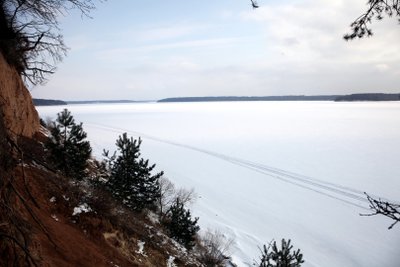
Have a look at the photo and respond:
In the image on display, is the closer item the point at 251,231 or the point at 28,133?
the point at 28,133

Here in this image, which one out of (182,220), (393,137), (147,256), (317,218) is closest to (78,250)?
(147,256)

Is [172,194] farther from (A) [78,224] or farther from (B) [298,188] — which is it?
(A) [78,224]

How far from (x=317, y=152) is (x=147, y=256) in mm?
41468

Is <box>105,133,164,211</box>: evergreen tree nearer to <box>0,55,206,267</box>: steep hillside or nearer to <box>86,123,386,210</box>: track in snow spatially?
<box>0,55,206,267</box>: steep hillside

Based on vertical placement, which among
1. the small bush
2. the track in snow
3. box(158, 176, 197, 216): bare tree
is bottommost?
the small bush

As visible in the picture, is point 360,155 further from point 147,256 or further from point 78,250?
point 78,250

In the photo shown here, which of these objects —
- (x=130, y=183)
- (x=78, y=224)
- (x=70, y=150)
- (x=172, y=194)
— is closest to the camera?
(x=78, y=224)

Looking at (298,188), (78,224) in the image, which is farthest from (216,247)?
(298,188)

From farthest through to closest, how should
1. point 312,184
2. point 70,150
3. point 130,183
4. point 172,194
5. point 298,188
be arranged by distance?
point 312,184 < point 298,188 < point 172,194 < point 130,183 < point 70,150

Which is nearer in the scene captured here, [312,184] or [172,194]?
[172,194]

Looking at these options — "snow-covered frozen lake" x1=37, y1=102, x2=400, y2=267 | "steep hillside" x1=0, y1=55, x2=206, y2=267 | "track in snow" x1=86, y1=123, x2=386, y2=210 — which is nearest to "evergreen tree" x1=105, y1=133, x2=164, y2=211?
"steep hillside" x1=0, y1=55, x2=206, y2=267

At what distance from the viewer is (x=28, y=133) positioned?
1852cm

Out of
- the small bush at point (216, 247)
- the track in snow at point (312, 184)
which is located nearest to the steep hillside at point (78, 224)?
the small bush at point (216, 247)

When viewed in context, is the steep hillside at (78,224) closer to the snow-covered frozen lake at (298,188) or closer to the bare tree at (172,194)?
the snow-covered frozen lake at (298,188)
